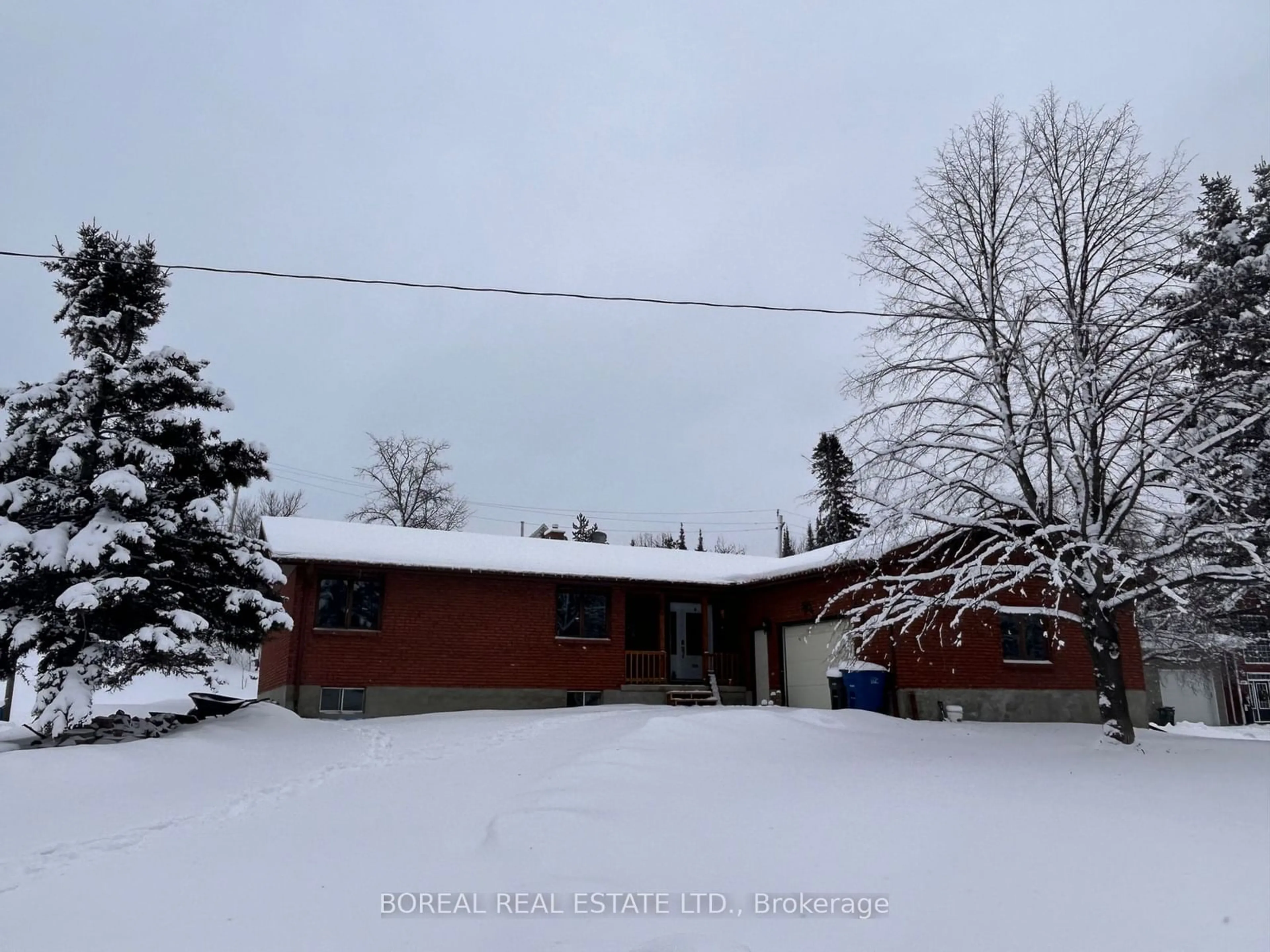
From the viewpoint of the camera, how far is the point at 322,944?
5203mm

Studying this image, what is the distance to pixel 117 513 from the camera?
13.1 m

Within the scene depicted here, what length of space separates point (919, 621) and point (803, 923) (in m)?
12.7

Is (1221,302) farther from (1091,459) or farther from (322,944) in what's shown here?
(322,944)

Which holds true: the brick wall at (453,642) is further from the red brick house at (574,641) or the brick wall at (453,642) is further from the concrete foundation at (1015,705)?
the concrete foundation at (1015,705)

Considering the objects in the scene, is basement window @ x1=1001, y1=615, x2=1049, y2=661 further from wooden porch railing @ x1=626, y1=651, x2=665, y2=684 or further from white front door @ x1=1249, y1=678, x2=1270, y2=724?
Answer: white front door @ x1=1249, y1=678, x2=1270, y2=724

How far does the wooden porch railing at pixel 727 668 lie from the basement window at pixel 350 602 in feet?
26.9

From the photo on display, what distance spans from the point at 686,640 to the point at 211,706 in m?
12.1

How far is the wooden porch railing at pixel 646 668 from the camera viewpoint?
70.4 ft

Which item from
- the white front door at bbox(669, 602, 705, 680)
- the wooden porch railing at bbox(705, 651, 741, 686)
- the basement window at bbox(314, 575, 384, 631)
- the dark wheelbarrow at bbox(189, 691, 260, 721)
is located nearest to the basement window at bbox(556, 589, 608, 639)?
the white front door at bbox(669, 602, 705, 680)

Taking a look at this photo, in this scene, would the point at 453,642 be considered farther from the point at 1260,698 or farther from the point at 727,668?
the point at 1260,698

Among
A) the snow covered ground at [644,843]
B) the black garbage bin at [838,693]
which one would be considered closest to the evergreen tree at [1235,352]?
the snow covered ground at [644,843]

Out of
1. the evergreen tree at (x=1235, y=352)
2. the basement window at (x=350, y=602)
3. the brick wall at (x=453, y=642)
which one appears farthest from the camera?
the basement window at (x=350, y=602)

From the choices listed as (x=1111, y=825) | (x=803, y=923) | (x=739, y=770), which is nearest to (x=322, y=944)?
(x=803, y=923)

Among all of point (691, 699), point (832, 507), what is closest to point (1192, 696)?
point (832, 507)
